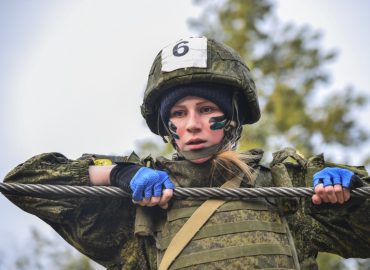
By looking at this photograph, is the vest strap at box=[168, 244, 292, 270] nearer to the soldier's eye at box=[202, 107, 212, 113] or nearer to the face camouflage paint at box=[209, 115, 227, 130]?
the face camouflage paint at box=[209, 115, 227, 130]

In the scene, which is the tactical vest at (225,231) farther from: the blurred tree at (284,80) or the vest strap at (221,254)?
the blurred tree at (284,80)

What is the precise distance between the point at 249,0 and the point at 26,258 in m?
10.5

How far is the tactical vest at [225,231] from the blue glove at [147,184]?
11.7 inches

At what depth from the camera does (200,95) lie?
2893mm

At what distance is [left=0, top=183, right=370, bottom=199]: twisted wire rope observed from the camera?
2400mm

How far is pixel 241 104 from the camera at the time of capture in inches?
130

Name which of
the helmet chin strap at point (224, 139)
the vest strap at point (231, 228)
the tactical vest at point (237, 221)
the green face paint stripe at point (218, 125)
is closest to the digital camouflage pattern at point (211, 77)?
the helmet chin strap at point (224, 139)

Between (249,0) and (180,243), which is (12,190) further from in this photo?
(249,0)

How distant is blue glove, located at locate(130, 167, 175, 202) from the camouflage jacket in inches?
13.9

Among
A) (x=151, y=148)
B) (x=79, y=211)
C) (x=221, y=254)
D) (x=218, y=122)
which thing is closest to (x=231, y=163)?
(x=218, y=122)


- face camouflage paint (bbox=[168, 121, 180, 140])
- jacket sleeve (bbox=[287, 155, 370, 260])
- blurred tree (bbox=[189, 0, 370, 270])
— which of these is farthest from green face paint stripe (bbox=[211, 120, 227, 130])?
blurred tree (bbox=[189, 0, 370, 270])

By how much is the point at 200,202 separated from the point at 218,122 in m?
0.69

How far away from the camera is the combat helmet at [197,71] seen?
2.93 meters

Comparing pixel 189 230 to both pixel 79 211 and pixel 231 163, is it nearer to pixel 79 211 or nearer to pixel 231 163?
pixel 231 163
